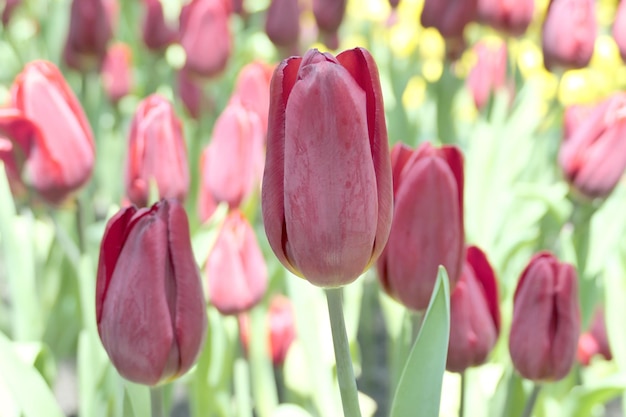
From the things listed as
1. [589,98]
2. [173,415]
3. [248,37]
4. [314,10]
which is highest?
[314,10]

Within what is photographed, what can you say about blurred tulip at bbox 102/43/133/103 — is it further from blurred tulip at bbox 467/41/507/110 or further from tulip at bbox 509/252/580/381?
tulip at bbox 509/252/580/381

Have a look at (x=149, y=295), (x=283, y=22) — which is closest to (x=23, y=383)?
(x=149, y=295)

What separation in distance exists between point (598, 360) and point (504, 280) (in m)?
0.16

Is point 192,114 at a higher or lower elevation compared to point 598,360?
higher

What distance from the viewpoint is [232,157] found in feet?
3.04

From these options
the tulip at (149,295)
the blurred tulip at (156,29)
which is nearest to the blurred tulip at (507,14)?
the blurred tulip at (156,29)

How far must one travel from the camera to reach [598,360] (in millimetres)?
1054

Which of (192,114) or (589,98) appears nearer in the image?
(192,114)

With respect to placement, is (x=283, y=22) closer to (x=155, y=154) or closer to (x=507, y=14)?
(x=507, y=14)

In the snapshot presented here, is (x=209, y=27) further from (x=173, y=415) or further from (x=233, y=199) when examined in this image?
(x=173, y=415)

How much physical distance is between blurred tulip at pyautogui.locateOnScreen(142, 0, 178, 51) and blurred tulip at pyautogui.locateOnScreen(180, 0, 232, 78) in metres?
0.18

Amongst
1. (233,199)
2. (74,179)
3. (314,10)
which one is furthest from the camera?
(314,10)

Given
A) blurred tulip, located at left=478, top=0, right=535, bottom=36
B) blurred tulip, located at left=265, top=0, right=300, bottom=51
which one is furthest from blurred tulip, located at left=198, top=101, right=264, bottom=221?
blurred tulip, located at left=478, top=0, right=535, bottom=36

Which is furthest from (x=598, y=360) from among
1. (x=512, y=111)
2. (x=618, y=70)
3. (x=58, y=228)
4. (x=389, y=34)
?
(x=389, y=34)
